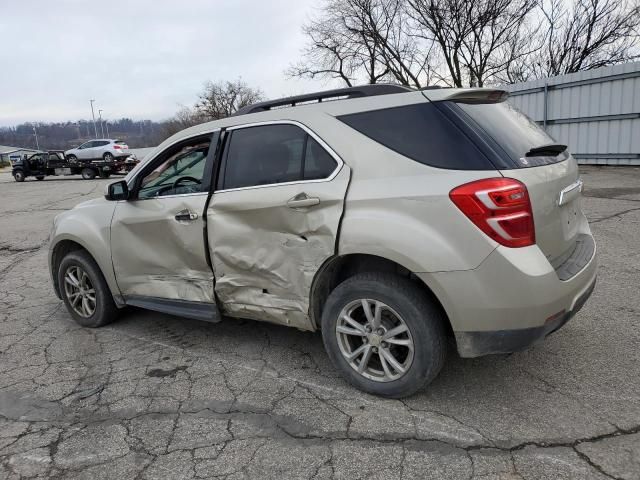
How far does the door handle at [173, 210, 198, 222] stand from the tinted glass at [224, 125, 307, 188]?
339 mm

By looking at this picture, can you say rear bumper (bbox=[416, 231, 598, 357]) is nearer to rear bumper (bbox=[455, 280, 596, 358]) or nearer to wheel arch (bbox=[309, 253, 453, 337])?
rear bumper (bbox=[455, 280, 596, 358])

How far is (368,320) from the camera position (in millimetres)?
2916

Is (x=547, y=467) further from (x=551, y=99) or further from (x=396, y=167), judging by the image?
(x=551, y=99)

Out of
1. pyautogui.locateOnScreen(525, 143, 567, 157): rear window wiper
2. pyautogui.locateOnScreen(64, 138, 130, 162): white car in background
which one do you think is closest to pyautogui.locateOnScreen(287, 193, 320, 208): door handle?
pyautogui.locateOnScreen(525, 143, 567, 157): rear window wiper

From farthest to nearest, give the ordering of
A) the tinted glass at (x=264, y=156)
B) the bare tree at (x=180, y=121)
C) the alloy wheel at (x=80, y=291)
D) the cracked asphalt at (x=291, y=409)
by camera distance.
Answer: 1. the bare tree at (x=180, y=121)
2. the alloy wheel at (x=80, y=291)
3. the tinted glass at (x=264, y=156)
4. the cracked asphalt at (x=291, y=409)

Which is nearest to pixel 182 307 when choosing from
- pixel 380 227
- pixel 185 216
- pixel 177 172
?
pixel 185 216

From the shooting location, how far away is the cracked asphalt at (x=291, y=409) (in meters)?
2.41

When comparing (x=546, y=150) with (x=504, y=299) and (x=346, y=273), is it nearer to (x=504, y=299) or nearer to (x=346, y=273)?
(x=504, y=299)

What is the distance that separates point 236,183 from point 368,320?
1.33 metres

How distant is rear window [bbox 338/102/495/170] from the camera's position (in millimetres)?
2611

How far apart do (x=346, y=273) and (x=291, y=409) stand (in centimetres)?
90

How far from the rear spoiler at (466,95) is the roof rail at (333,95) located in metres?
0.19

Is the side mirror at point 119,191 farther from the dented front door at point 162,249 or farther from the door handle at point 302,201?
the door handle at point 302,201

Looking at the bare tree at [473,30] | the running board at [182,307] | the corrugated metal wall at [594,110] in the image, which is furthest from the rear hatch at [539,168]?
the bare tree at [473,30]
